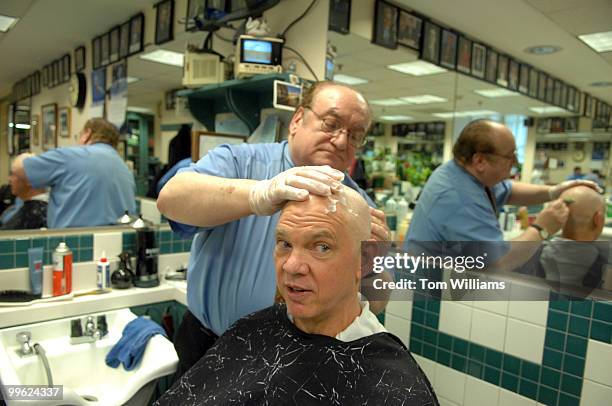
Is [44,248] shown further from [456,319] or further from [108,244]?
[456,319]

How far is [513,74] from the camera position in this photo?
362cm

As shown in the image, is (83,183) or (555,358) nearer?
(555,358)

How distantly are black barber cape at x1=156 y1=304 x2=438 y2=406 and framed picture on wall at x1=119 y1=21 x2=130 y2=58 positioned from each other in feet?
6.81

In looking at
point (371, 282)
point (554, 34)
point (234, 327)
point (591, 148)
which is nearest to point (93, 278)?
point (234, 327)

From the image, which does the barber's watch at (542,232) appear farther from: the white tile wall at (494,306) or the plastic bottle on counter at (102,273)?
the plastic bottle on counter at (102,273)

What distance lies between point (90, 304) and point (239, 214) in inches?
56.0

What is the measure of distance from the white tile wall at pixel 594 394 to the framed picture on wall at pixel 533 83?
299 centimetres

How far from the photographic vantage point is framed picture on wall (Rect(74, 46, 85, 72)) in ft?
7.57

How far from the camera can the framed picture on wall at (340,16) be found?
2705mm

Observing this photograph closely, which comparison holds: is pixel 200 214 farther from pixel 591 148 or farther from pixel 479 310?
pixel 591 148

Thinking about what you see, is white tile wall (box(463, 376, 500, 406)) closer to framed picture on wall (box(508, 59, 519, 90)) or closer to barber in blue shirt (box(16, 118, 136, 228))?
barber in blue shirt (box(16, 118, 136, 228))

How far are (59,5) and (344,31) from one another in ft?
5.81

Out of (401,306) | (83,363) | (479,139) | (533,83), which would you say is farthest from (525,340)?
(533,83)

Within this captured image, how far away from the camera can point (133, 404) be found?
1713 millimetres
